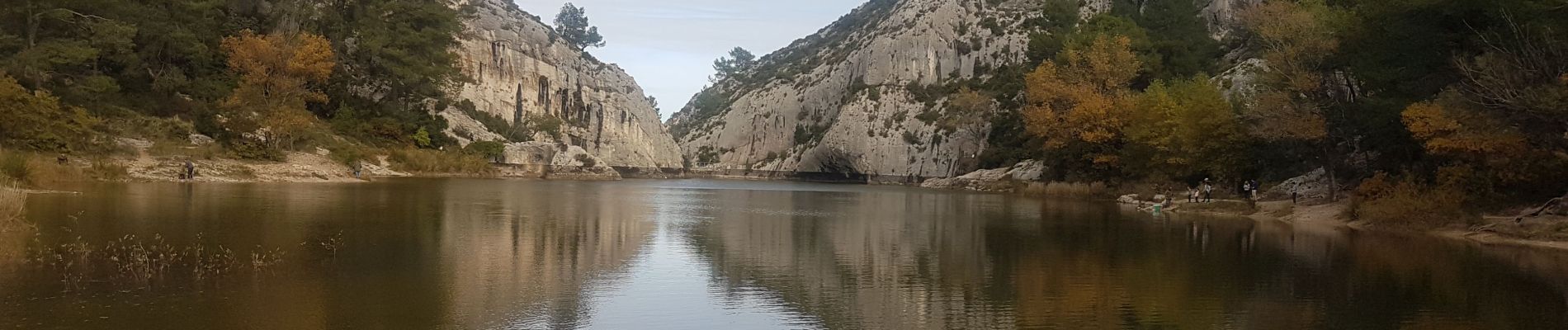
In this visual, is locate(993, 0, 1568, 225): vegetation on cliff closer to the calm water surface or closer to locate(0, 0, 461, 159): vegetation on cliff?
the calm water surface

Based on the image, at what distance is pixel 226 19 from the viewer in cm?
7244

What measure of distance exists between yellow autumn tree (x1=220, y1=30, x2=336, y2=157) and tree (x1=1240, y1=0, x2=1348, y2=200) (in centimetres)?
4944

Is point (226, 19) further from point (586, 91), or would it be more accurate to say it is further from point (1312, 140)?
point (1312, 140)

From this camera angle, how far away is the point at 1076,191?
66188 mm

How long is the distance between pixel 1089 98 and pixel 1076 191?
6.59 metres

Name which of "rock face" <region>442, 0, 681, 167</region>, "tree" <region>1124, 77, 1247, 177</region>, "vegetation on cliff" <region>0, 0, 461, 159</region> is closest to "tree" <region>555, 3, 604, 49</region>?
"rock face" <region>442, 0, 681, 167</region>

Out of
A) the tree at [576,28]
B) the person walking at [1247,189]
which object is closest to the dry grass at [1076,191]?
the person walking at [1247,189]

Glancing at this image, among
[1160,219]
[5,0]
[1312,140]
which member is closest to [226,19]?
[5,0]

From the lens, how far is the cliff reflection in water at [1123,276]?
14461mm

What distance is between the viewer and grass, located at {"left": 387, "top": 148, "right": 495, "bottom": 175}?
7456 cm

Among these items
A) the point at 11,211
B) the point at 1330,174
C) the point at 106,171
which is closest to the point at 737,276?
the point at 11,211

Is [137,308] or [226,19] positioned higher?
[226,19]

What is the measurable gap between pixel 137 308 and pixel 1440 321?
16266 mm

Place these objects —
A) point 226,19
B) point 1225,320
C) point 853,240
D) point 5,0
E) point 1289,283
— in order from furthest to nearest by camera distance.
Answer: point 226,19, point 5,0, point 853,240, point 1289,283, point 1225,320
